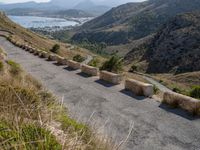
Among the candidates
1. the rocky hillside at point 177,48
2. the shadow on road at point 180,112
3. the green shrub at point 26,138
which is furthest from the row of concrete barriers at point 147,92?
the rocky hillside at point 177,48

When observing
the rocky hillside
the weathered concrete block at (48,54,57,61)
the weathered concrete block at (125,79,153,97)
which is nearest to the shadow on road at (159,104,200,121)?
the weathered concrete block at (125,79,153,97)

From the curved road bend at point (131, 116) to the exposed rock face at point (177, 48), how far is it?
83.0 meters

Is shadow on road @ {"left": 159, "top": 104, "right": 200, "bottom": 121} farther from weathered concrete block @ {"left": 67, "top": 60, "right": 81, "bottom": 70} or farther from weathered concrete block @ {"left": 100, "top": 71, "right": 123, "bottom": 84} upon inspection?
weathered concrete block @ {"left": 67, "top": 60, "right": 81, "bottom": 70}

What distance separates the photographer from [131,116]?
39.0 feet

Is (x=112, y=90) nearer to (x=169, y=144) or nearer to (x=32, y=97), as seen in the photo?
(x=169, y=144)

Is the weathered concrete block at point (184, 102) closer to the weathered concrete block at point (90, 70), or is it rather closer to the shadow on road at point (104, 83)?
the shadow on road at point (104, 83)

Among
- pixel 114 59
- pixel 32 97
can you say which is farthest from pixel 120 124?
pixel 114 59

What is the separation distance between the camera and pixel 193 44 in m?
106

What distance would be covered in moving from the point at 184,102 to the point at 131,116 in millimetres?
2101

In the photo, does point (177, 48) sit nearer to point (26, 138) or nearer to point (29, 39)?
point (29, 39)

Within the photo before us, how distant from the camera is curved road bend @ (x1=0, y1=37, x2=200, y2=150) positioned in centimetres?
935

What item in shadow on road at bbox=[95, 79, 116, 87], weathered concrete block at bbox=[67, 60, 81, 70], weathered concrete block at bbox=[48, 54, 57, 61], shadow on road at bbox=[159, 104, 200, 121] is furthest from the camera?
weathered concrete block at bbox=[48, 54, 57, 61]

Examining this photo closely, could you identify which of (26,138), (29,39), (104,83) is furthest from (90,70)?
(29,39)

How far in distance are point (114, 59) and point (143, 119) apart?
43.0m
